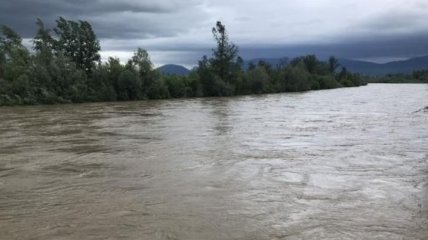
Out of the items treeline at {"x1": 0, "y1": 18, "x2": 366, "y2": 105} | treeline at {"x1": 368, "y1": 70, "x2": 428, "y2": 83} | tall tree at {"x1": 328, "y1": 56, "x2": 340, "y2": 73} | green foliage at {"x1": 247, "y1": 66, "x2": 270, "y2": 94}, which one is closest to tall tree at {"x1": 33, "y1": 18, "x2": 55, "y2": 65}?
treeline at {"x1": 0, "y1": 18, "x2": 366, "y2": 105}

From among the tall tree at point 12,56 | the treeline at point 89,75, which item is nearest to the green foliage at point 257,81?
the treeline at point 89,75

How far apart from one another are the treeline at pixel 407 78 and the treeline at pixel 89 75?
90.1 metres

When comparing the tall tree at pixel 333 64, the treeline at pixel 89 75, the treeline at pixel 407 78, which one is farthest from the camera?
the treeline at pixel 407 78

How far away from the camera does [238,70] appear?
76062mm

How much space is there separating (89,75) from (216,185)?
53.2 m

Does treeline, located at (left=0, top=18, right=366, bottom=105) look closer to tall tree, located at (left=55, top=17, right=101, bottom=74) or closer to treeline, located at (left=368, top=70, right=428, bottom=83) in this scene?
tall tree, located at (left=55, top=17, right=101, bottom=74)

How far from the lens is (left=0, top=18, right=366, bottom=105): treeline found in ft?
183

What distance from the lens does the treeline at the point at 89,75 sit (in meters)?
55.9

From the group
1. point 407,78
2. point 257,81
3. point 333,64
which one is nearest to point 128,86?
point 257,81

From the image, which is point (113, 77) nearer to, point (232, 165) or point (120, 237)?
point (232, 165)

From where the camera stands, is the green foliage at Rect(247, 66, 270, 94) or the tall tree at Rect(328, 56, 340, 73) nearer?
the green foliage at Rect(247, 66, 270, 94)

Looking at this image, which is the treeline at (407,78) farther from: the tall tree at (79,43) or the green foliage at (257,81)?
the tall tree at (79,43)

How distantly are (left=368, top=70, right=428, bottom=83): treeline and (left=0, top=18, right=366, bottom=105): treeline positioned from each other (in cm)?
9006

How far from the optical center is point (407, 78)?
166m
